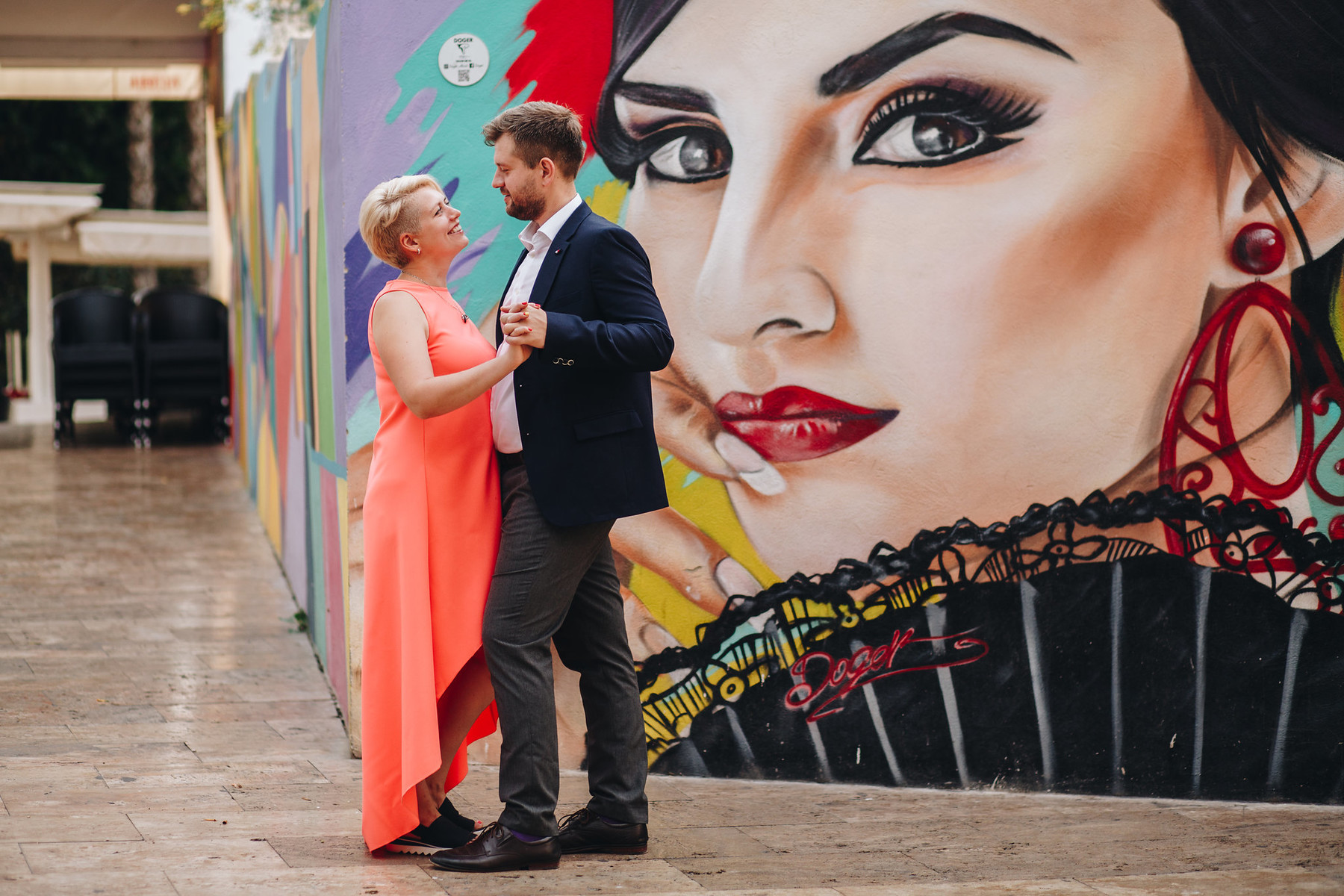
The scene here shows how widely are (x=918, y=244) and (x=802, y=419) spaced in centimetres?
64

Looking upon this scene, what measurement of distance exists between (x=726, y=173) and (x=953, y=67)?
76 cm

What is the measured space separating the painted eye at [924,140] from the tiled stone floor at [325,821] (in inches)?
77.3

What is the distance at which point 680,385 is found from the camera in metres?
4.43

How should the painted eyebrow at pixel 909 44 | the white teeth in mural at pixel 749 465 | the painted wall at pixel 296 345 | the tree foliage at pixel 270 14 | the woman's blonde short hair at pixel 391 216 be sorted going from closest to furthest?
1. the woman's blonde short hair at pixel 391 216
2. the painted eyebrow at pixel 909 44
3. the white teeth in mural at pixel 749 465
4. the painted wall at pixel 296 345
5. the tree foliage at pixel 270 14

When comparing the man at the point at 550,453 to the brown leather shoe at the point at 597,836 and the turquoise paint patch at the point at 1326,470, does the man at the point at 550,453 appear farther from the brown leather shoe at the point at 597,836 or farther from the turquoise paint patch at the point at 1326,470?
the turquoise paint patch at the point at 1326,470

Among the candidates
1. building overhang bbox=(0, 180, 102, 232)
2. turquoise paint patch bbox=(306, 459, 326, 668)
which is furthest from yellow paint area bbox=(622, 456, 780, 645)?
building overhang bbox=(0, 180, 102, 232)

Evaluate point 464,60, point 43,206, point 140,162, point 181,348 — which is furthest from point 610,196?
point 140,162

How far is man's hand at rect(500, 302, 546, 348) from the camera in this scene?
324 centimetres

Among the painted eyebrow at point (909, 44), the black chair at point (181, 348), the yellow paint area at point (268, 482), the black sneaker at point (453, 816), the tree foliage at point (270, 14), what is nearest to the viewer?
the black sneaker at point (453, 816)

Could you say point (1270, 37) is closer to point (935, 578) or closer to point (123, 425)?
point (935, 578)

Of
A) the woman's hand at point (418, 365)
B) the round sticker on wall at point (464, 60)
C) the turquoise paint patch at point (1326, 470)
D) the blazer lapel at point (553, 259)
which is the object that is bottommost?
the turquoise paint patch at point (1326, 470)

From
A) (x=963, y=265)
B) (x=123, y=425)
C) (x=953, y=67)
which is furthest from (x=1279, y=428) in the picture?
(x=123, y=425)

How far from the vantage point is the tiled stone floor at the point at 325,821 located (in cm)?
341

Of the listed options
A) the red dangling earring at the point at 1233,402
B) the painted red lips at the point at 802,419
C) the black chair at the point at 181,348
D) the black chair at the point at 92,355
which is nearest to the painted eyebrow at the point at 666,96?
the painted red lips at the point at 802,419
